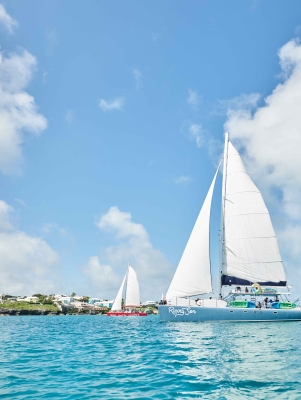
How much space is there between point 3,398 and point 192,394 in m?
4.98

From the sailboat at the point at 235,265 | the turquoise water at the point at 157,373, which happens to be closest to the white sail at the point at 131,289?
the sailboat at the point at 235,265

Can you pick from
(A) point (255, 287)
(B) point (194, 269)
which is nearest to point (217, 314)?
(B) point (194, 269)

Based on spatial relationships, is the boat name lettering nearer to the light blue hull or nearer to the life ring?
the light blue hull

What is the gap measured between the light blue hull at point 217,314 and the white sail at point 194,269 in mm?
1760

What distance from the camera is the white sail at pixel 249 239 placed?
43469 mm

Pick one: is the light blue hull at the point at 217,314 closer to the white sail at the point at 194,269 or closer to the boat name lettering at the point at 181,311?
the boat name lettering at the point at 181,311

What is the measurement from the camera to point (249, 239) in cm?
4400

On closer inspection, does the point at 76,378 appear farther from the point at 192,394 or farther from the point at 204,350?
the point at 204,350

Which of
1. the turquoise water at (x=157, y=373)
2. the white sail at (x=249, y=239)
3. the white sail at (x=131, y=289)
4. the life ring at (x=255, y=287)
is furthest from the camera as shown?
the white sail at (x=131, y=289)

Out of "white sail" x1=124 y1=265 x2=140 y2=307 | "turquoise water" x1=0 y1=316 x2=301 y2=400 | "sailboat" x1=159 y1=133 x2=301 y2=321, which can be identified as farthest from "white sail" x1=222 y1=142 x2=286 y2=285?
"white sail" x1=124 y1=265 x2=140 y2=307

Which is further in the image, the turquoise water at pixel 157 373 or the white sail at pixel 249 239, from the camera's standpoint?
the white sail at pixel 249 239

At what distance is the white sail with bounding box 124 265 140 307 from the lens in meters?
94.9

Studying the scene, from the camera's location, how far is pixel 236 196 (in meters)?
45.4

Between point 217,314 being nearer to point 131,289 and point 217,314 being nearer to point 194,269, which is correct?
point 194,269
